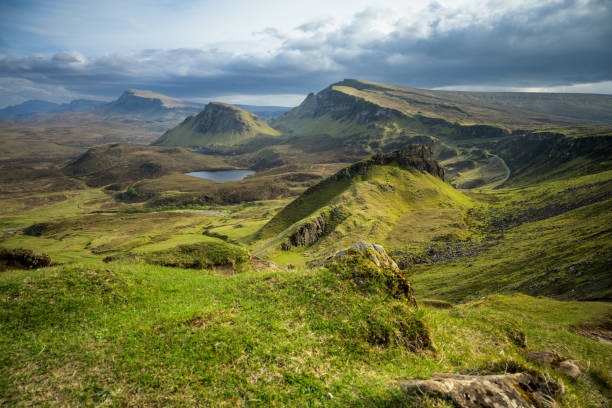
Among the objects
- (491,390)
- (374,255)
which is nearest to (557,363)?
(491,390)

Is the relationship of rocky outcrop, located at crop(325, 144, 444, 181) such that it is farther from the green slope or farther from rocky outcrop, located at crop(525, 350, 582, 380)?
rocky outcrop, located at crop(525, 350, 582, 380)

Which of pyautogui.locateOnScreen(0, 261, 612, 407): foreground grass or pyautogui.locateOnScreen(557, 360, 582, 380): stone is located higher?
pyautogui.locateOnScreen(0, 261, 612, 407): foreground grass

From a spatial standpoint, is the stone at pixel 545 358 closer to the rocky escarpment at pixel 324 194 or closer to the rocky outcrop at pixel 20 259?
the rocky outcrop at pixel 20 259

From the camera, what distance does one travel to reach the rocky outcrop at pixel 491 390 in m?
9.30

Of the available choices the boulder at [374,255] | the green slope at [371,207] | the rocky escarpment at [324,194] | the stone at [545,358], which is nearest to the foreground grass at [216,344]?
the stone at [545,358]

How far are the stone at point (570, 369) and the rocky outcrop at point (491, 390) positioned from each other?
4.70 meters

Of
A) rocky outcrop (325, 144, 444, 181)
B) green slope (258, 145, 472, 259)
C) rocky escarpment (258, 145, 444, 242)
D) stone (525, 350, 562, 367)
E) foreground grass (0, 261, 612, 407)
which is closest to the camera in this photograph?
foreground grass (0, 261, 612, 407)

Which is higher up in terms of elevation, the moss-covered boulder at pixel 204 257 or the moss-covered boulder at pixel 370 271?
the moss-covered boulder at pixel 370 271

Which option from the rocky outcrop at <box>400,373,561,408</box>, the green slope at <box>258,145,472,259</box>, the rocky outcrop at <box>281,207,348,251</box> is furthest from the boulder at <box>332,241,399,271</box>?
the rocky outcrop at <box>281,207,348,251</box>

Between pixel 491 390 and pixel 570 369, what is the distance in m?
8.41

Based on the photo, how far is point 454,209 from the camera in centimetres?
12456

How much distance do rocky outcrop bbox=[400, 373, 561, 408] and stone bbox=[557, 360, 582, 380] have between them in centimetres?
470

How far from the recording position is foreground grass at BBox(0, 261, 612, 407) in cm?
1055

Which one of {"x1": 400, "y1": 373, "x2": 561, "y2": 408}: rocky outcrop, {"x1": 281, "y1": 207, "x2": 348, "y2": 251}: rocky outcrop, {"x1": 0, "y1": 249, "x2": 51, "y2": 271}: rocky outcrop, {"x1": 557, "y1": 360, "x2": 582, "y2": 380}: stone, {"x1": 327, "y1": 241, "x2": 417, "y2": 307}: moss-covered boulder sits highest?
{"x1": 327, "y1": 241, "x2": 417, "y2": 307}: moss-covered boulder
